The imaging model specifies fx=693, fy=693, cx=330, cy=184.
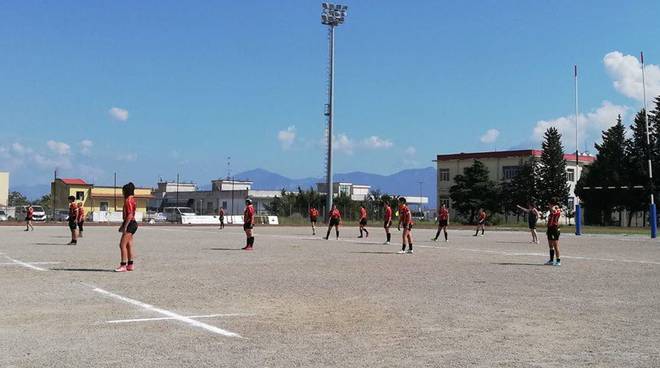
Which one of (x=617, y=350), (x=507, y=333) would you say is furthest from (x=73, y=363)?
(x=617, y=350)

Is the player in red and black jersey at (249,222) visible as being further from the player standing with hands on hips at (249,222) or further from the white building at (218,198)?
the white building at (218,198)

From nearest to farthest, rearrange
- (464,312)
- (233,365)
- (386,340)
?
(233,365)
(386,340)
(464,312)

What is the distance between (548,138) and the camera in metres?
83.6

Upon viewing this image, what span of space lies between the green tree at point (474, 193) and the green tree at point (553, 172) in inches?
254

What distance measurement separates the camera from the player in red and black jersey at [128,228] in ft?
47.6

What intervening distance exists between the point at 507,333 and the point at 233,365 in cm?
341

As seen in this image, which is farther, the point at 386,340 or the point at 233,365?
the point at 386,340

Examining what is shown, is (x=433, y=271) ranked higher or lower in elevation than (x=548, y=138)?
lower

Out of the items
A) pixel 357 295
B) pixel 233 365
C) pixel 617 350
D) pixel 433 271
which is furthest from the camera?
pixel 433 271

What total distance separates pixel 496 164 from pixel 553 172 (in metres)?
14.3

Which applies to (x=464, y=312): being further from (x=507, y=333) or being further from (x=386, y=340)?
(x=386, y=340)

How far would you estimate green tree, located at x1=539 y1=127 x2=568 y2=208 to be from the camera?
8175 cm

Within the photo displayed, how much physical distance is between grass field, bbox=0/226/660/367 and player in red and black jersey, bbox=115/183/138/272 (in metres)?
0.57

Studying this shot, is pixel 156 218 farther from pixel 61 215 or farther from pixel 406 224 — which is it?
pixel 406 224
